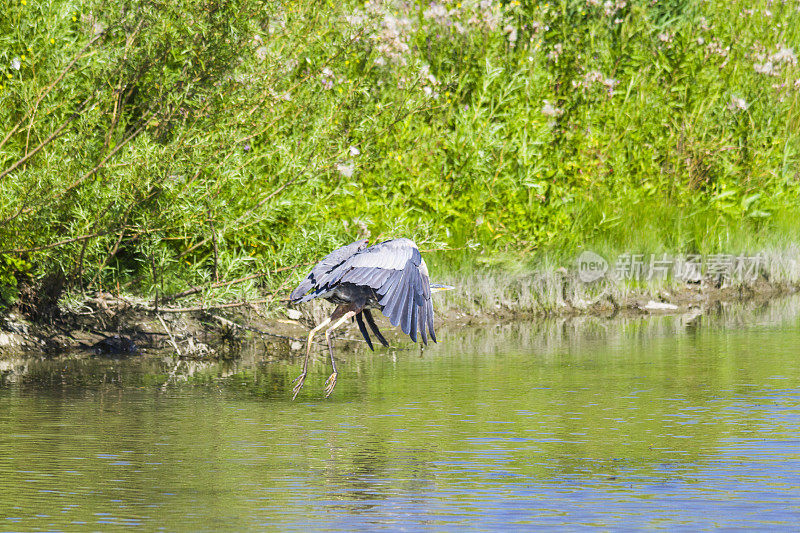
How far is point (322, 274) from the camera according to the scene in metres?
8.10

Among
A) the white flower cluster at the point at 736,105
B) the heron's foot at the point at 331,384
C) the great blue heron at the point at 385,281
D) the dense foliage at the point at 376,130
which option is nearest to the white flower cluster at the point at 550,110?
the dense foliage at the point at 376,130

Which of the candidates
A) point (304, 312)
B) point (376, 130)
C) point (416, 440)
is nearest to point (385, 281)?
point (416, 440)

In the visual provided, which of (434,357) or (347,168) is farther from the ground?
(347,168)

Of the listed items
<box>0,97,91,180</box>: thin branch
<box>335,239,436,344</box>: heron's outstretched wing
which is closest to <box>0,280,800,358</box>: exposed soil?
<box>0,97,91,180</box>: thin branch

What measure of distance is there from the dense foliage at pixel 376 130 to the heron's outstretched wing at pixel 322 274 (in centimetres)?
116

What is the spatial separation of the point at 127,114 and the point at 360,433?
12.5 ft

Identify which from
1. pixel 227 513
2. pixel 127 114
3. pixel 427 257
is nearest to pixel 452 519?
pixel 227 513

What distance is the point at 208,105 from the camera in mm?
8977

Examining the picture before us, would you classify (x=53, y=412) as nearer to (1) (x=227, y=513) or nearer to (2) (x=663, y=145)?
(1) (x=227, y=513)

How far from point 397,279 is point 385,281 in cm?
8

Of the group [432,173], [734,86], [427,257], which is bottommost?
[427,257]

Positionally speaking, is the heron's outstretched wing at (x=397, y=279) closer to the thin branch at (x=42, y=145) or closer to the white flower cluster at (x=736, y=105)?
the thin branch at (x=42, y=145)

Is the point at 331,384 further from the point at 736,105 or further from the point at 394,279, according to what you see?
the point at 736,105

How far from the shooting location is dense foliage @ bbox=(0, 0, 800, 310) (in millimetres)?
8750
